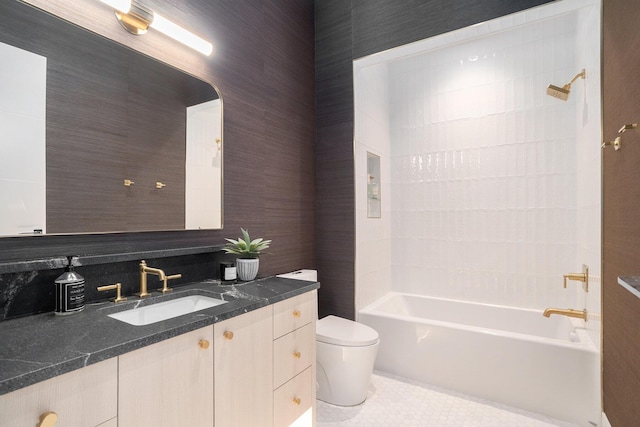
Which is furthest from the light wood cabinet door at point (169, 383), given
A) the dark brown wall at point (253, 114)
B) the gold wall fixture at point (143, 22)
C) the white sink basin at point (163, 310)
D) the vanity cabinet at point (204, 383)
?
the gold wall fixture at point (143, 22)

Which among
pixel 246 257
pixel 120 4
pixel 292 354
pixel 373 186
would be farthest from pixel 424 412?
pixel 120 4

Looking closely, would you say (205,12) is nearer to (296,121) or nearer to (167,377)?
(296,121)

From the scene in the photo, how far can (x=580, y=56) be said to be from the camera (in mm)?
2252

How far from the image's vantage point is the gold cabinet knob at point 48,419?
0.68 metres

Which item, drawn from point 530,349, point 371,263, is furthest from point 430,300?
point 530,349

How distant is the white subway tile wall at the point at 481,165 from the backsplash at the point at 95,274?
1.27 m

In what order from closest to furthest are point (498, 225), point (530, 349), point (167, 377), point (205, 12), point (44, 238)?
point (167, 377) < point (44, 238) < point (205, 12) < point (530, 349) < point (498, 225)

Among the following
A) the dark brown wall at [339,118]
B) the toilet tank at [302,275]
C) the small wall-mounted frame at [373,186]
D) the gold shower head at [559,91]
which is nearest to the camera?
the gold shower head at [559,91]

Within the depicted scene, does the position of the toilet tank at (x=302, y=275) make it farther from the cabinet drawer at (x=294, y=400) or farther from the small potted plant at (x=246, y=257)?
the cabinet drawer at (x=294, y=400)

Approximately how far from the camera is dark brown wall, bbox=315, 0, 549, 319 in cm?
238

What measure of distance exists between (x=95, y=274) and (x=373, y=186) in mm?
2151

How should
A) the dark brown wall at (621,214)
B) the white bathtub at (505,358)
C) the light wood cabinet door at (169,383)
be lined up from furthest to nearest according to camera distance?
the white bathtub at (505,358), the dark brown wall at (621,214), the light wood cabinet door at (169,383)

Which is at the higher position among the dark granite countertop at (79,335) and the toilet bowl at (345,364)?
the dark granite countertop at (79,335)

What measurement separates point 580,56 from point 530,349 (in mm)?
1997
